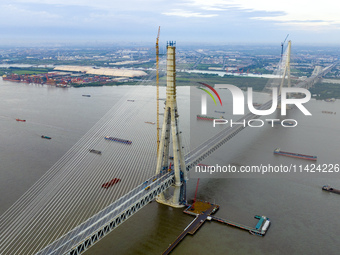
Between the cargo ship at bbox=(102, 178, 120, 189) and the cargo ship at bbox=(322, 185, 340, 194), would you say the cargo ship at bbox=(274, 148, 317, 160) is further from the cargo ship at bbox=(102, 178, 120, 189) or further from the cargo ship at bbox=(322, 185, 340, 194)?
the cargo ship at bbox=(102, 178, 120, 189)

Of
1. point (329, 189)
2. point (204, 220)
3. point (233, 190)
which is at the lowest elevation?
point (204, 220)

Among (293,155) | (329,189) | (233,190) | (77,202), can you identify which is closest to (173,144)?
(233,190)

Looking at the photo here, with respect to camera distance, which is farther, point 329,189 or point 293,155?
point 293,155

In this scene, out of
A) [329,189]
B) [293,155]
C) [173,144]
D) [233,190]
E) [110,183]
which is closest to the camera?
[173,144]

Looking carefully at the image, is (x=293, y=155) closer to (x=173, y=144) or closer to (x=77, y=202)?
(x=173, y=144)

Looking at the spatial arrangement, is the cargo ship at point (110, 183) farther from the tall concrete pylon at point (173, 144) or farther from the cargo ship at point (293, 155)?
the cargo ship at point (293, 155)
